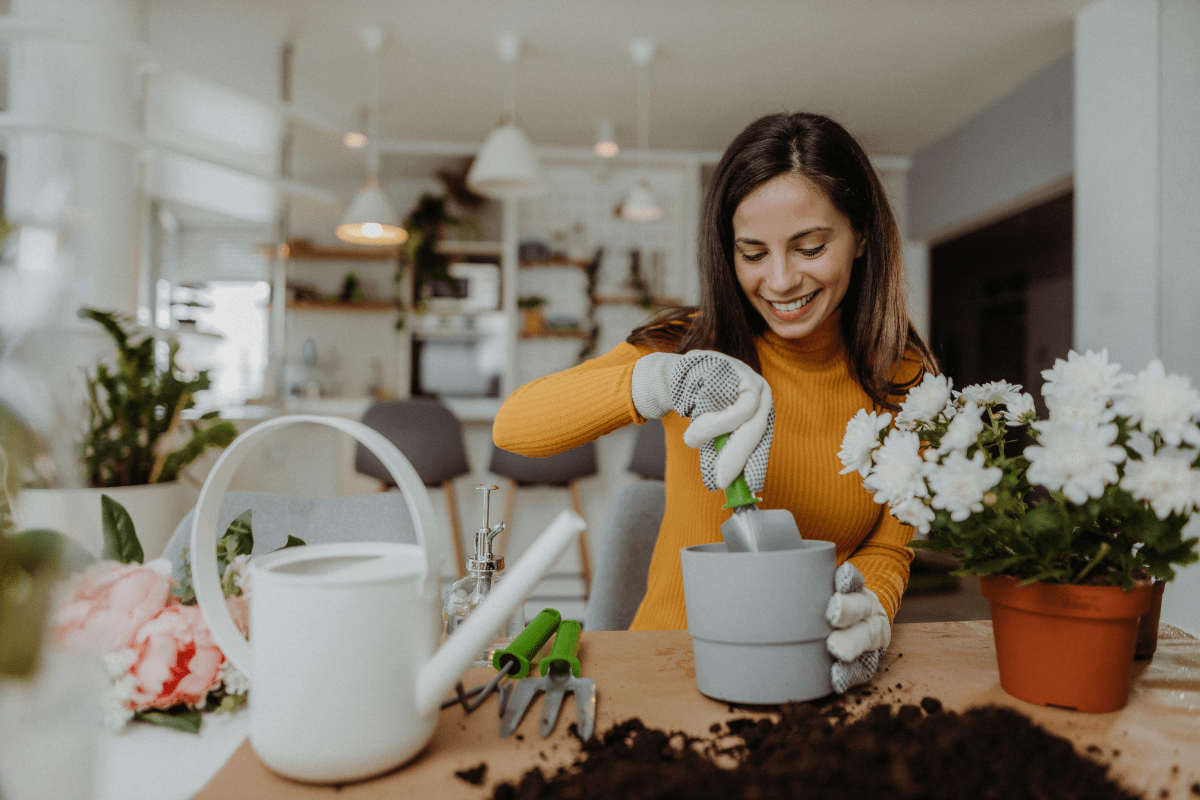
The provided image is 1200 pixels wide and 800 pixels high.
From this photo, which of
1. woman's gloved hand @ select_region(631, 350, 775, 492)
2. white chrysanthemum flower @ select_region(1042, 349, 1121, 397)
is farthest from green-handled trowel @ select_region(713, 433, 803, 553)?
white chrysanthemum flower @ select_region(1042, 349, 1121, 397)

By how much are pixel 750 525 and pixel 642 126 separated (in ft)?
13.7

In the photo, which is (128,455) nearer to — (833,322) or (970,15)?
(833,322)


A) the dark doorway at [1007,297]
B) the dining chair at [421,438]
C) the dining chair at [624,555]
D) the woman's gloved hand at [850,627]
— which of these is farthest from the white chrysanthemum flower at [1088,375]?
the dark doorway at [1007,297]

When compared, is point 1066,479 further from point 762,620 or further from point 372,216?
point 372,216

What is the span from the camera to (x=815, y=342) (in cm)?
113

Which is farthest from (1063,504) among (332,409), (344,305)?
(344,305)

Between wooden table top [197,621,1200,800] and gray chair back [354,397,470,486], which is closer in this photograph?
wooden table top [197,621,1200,800]

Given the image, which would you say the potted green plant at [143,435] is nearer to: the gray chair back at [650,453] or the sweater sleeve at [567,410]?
the sweater sleeve at [567,410]

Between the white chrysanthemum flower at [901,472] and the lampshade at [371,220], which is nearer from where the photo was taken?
the white chrysanthemum flower at [901,472]

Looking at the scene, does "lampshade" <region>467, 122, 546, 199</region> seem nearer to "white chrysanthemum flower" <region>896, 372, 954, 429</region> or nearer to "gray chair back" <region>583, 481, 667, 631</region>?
"gray chair back" <region>583, 481, 667, 631</region>

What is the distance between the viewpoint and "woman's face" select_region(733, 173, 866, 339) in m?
0.96

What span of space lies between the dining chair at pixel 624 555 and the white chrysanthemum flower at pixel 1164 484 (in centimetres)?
71

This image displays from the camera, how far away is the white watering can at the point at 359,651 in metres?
0.45

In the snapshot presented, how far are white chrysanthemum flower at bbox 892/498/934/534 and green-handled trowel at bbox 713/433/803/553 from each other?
0.09m
